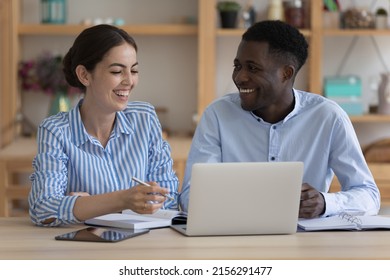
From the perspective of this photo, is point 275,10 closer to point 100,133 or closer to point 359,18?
point 359,18

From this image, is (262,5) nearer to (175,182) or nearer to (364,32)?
(364,32)

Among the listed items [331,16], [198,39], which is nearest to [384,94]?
[331,16]

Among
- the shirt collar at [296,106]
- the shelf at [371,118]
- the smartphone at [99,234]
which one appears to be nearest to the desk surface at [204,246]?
the smartphone at [99,234]

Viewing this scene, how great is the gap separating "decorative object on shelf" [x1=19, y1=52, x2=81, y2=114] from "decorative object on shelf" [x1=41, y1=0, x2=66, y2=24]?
194mm

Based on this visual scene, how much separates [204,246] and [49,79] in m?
3.06

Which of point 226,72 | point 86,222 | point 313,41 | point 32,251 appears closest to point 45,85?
point 226,72

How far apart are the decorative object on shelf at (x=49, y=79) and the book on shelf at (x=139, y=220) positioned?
2.58 metres

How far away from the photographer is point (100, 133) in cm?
277

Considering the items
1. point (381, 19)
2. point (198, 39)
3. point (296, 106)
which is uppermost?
point (381, 19)

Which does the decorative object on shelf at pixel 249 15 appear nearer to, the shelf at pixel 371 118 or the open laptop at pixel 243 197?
the shelf at pixel 371 118

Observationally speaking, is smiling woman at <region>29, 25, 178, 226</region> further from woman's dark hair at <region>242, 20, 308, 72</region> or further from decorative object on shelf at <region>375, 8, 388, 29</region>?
decorative object on shelf at <region>375, 8, 388, 29</region>

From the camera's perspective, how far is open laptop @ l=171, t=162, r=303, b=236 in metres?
2.16

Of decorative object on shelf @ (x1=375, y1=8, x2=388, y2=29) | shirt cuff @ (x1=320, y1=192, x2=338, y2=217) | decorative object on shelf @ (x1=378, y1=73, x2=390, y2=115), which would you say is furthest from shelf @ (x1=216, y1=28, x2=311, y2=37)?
shirt cuff @ (x1=320, y1=192, x2=338, y2=217)

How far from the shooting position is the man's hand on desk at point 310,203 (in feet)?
8.08
